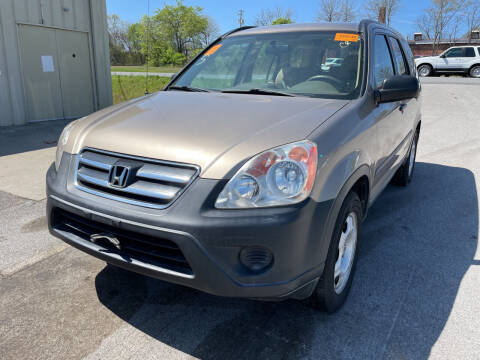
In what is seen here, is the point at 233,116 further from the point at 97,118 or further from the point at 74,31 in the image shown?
the point at 74,31

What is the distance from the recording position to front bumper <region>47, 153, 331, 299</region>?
190cm

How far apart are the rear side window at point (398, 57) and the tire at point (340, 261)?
2.10m

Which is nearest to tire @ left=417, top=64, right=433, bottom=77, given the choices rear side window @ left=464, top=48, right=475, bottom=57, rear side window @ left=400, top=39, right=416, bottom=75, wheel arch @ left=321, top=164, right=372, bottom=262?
rear side window @ left=464, top=48, right=475, bottom=57

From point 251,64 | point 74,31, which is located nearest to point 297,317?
point 251,64

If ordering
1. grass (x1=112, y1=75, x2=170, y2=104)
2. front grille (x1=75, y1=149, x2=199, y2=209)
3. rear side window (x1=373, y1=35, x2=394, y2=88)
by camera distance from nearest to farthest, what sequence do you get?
1. front grille (x1=75, y1=149, x2=199, y2=209)
2. rear side window (x1=373, y1=35, x2=394, y2=88)
3. grass (x1=112, y1=75, x2=170, y2=104)

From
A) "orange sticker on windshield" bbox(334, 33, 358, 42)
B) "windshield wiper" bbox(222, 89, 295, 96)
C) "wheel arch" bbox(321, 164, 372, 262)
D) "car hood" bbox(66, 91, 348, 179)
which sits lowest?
"wheel arch" bbox(321, 164, 372, 262)

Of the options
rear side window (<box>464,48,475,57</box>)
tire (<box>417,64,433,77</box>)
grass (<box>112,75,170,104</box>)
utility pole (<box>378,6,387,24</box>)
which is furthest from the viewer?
utility pole (<box>378,6,387,24</box>)

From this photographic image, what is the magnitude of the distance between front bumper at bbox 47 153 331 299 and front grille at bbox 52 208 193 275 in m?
0.01

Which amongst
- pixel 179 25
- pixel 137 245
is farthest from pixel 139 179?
pixel 179 25

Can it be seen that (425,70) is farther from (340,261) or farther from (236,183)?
(236,183)

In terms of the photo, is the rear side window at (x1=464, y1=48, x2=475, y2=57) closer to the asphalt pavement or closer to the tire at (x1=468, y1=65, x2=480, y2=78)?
the tire at (x1=468, y1=65, x2=480, y2=78)

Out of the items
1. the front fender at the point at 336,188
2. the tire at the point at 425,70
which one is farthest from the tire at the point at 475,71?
the front fender at the point at 336,188

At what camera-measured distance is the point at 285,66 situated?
3275 millimetres

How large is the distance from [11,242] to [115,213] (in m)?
2.00
